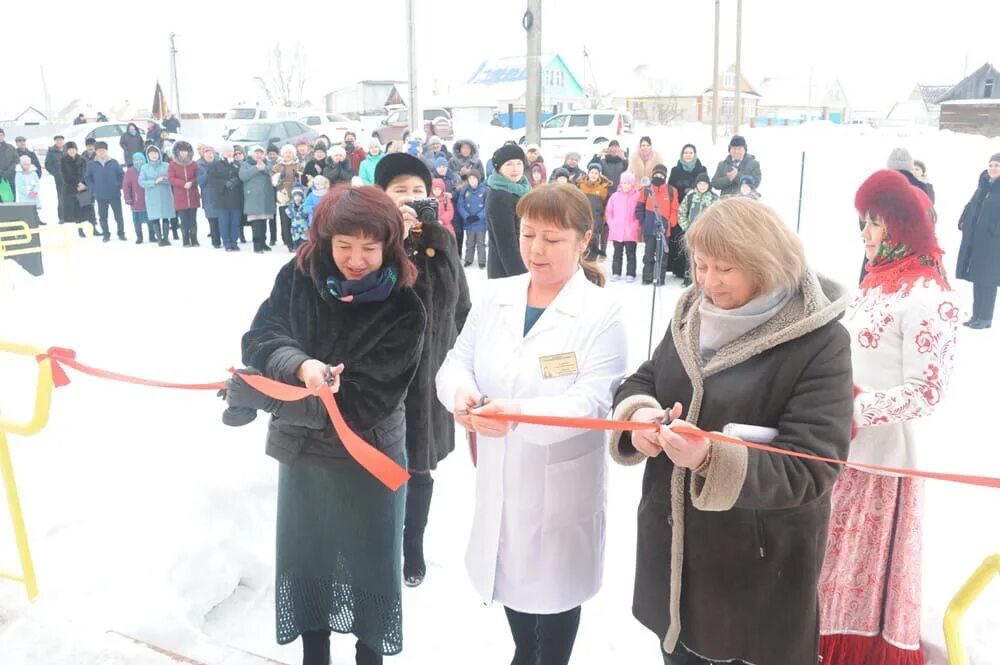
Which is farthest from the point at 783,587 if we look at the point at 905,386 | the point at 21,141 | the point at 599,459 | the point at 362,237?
the point at 21,141

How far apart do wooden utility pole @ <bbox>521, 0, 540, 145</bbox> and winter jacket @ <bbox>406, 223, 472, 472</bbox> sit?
10.2 meters

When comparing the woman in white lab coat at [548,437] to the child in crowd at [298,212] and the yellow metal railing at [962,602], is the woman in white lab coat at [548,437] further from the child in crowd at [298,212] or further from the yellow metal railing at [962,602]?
the child in crowd at [298,212]

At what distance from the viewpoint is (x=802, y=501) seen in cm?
191

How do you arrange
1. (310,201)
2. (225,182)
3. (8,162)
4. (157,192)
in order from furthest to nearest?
(8,162) < (157,192) < (225,182) < (310,201)

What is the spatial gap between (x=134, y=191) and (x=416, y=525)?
46.8 feet

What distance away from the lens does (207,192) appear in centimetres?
1432

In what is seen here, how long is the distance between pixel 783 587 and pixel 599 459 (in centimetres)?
68

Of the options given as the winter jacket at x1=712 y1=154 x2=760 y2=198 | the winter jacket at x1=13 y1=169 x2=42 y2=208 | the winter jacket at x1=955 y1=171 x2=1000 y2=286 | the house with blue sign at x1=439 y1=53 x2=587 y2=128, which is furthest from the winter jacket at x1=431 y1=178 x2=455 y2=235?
the house with blue sign at x1=439 y1=53 x2=587 y2=128

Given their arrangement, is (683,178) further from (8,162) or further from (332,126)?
(332,126)

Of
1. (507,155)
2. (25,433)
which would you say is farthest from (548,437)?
(507,155)

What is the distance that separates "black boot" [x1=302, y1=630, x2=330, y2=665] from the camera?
108 inches

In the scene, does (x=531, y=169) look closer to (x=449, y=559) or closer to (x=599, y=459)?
(x=449, y=559)

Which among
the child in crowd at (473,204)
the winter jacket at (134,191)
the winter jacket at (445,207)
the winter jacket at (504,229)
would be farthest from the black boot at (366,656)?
the winter jacket at (134,191)

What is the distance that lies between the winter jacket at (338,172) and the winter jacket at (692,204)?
5.52 m
